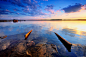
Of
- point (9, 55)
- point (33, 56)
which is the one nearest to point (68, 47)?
point (33, 56)

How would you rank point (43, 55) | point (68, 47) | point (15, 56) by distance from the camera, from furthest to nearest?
point (68, 47) → point (43, 55) → point (15, 56)

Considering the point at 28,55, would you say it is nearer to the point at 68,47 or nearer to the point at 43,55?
the point at 43,55

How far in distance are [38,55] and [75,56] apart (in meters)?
5.15

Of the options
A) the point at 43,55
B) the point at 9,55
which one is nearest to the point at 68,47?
the point at 43,55

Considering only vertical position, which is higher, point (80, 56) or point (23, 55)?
point (23, 55)

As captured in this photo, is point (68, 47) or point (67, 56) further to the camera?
point (68, 47)

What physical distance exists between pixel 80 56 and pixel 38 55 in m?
5.82

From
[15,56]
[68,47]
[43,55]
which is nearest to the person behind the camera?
[15,56]

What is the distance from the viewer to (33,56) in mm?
6301

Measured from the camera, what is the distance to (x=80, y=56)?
22.1 feet

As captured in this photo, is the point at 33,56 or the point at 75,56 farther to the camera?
the point at 75,56

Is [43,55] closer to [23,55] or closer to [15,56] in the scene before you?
[23,55]

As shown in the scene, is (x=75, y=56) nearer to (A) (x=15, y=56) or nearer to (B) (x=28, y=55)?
(B) (x=28, y=55)

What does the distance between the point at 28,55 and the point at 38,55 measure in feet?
4.31
